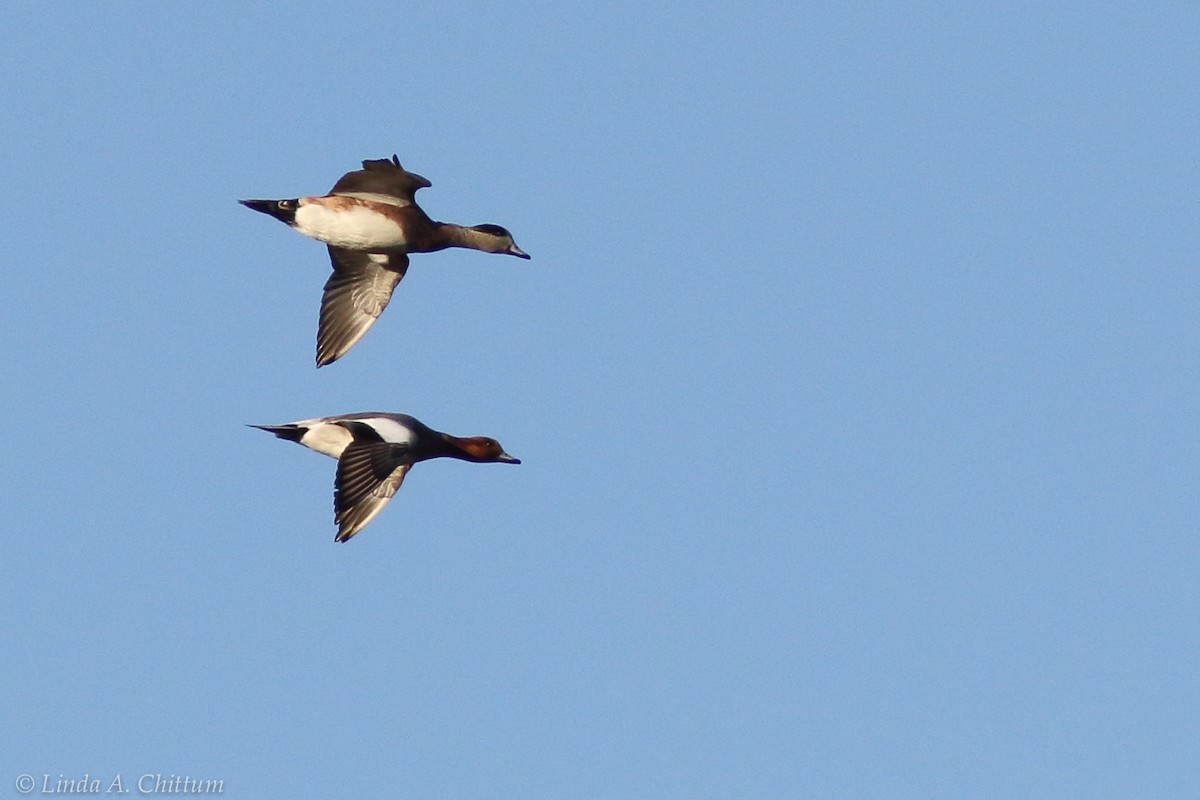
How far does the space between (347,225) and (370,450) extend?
2.69m

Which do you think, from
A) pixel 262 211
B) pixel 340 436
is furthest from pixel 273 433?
pixel 262 211

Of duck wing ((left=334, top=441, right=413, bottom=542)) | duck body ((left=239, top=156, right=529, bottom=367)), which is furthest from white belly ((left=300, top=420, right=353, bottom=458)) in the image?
duck body ((left=239, top=156, right=529, bottom=367))

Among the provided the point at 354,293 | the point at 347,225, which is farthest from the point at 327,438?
the point at 347,225

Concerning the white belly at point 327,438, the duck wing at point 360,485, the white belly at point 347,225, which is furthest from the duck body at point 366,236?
the duck wing at point 360,485

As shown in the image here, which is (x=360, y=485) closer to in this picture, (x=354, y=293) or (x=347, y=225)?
(x=347, y=225)

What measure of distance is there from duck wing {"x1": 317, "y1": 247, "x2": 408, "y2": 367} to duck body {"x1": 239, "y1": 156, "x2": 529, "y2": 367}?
0.04ft

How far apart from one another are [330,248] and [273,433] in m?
2.52

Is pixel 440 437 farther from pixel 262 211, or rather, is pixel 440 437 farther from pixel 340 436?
pixel 262 211

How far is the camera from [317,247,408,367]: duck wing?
85.4ft

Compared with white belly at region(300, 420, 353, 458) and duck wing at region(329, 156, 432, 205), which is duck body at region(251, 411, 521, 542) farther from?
duck wing at region(329, 156, 432, 205)

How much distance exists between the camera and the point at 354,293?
2620 cm

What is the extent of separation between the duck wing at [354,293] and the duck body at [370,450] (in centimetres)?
129

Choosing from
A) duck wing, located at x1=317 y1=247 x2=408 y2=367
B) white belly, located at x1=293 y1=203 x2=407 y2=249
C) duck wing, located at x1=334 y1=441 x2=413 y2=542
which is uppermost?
white belly, located at x1=293 y1=203 x2=407 y2=249

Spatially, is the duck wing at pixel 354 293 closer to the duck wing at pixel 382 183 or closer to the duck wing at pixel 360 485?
the duck wing at pixel 382 183
